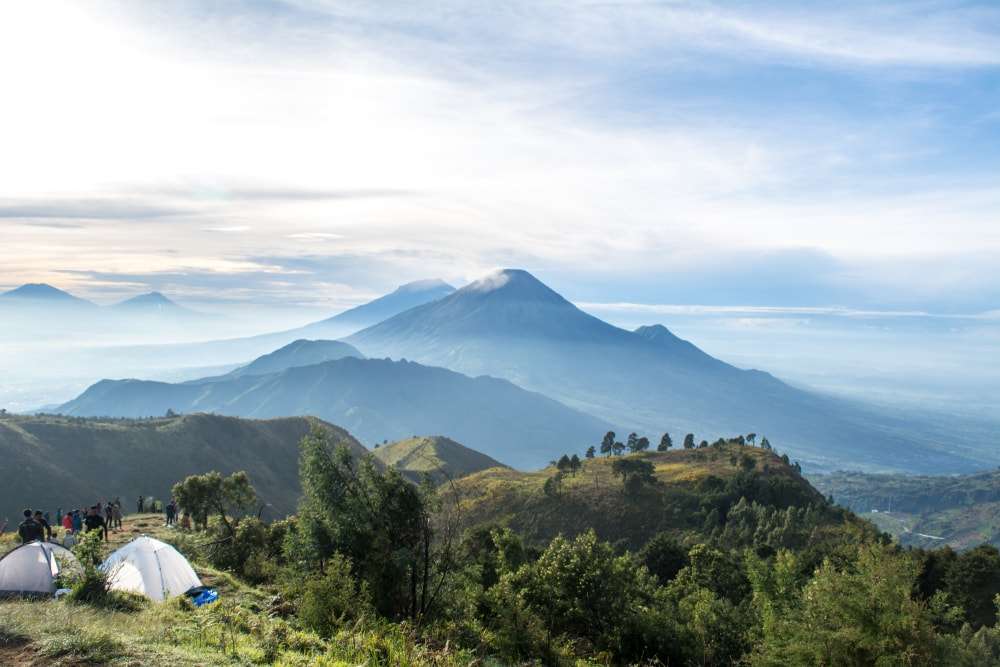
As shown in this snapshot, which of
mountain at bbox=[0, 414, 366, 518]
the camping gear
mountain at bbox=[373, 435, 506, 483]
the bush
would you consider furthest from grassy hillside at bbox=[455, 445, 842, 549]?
the bush

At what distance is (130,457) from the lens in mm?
105875

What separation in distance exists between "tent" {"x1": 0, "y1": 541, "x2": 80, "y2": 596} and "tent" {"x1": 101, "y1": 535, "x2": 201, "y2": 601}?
8.24 ft

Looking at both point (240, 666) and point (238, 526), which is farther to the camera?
point (238, 526)

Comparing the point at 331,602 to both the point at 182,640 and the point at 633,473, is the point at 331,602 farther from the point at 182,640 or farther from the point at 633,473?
the point at 633,473

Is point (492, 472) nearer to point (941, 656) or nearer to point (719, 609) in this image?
point (719, 609)

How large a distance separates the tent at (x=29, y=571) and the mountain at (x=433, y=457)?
11222 cm

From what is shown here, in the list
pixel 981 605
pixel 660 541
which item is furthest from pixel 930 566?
pixel 660 541

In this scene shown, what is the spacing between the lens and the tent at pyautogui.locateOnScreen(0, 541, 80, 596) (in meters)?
17.3

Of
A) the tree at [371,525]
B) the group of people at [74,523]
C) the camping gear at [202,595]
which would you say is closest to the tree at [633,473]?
the group of people at [74,523]

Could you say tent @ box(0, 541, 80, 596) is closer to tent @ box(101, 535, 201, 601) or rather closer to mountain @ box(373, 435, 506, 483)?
tent @ box(101, 535, 201, 601)

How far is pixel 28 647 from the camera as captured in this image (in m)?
10.6

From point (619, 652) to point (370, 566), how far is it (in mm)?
10169

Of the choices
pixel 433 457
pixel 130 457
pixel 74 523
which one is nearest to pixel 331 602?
pixel 74 523

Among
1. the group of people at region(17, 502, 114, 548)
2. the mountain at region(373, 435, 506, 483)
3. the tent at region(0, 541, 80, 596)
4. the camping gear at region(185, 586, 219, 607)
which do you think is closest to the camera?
the tent at region(0, 541, 80, 596)
